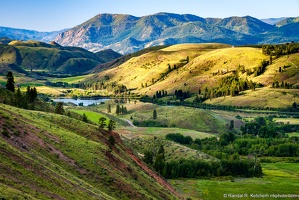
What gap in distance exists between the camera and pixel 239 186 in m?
129

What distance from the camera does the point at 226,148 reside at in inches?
7392

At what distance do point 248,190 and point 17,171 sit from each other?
9264 centimetres

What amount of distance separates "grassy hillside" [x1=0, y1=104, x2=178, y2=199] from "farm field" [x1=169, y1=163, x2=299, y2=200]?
38296 mm

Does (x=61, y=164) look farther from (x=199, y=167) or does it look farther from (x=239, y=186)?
(x=199, y=167)

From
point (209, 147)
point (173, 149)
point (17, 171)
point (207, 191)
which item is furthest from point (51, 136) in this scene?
point (209, 147)

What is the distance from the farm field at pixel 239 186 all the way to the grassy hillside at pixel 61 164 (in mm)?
38296

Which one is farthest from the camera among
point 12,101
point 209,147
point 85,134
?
point 209,147

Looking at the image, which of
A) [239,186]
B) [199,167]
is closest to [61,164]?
[239,186]

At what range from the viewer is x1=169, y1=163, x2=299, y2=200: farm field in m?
116

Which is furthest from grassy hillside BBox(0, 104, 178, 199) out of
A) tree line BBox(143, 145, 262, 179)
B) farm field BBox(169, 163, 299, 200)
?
tree line BBox(143, 145, 262, 179)

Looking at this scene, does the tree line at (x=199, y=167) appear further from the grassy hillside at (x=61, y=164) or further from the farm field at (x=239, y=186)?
the grassy hillside at (x=61, y=164)

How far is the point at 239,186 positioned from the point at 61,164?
8430 centimetres

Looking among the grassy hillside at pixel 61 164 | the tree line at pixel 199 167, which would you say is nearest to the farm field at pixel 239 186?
the tree line at pixel 199 167

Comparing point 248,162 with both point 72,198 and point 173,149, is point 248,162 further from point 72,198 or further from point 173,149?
point 72,198
